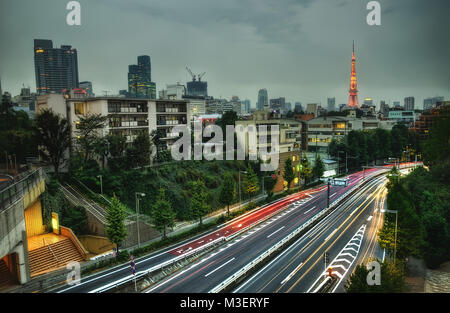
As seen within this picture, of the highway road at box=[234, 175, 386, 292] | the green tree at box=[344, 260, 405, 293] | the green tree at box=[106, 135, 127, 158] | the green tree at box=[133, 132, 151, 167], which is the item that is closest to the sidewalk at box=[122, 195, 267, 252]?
the green tree at box=[133, 132, 151, 167]

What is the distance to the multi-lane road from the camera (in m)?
22.7

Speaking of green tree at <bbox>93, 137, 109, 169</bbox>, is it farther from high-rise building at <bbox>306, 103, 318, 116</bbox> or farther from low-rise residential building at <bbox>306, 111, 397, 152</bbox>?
high-rise building at <bbox>306, 103, 318, 116</bbox>

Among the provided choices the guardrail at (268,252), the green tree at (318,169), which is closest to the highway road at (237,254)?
the guardrail at (268,252)

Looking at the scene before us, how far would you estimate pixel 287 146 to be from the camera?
2559 inches

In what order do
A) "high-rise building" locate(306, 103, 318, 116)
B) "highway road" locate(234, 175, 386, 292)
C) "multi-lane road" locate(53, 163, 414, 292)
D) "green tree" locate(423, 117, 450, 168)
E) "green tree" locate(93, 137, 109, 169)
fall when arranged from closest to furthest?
"multi-lane road" locate(53, 163, 414, 292) < "highway road" locate(234, 175, 386, 292) < "green tree" locate(93, 137, 109, 169) < "green tree" locate(423, 117, 450, 168) < "high-rise building" locate(306, 103, 318, 116)

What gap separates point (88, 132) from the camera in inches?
1683

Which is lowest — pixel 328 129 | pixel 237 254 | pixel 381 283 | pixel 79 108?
pixel 237 254

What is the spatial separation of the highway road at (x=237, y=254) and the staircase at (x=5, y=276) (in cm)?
1119

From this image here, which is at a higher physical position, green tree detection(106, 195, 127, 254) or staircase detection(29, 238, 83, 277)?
green tree detection(106, 195, 127, 254)

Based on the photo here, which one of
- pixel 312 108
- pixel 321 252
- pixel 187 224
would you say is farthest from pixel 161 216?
pixel 312 108

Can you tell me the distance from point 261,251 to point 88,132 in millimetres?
30984

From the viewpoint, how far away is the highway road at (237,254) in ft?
74.0

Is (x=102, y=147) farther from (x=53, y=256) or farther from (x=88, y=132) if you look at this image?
(x=53, y=256)

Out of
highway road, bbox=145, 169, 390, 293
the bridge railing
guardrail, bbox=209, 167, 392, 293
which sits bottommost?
highway road, bbox=145, 169, 390, 293
